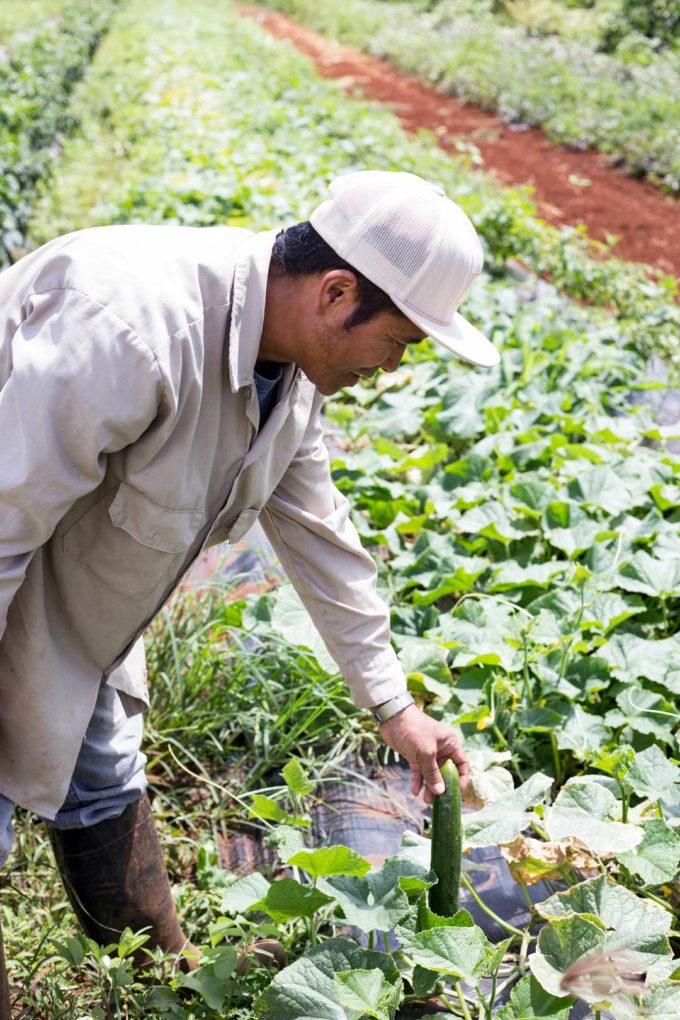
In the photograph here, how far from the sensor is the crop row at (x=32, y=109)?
7.27m

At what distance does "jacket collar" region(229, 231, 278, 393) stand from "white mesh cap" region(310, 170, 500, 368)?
0.39 feet

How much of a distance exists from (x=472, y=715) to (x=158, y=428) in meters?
1.29

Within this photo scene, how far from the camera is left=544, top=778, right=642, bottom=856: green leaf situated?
6.59ft

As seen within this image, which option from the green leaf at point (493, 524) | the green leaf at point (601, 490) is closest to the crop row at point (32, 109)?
the green leaf at point (493, 524)

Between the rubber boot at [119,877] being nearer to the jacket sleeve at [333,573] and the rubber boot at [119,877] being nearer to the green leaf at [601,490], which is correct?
the jacket sleeve at [333,573]

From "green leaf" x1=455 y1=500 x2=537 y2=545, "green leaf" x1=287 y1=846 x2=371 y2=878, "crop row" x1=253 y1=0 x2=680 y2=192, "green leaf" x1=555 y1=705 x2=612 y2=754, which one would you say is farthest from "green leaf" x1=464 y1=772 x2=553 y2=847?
"crop row" x1=253 y1=0 x2=680 y2=192

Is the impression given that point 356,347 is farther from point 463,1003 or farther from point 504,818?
point 463,1003

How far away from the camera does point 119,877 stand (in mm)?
2139

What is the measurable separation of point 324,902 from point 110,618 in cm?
70

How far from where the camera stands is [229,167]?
7363 millimetres

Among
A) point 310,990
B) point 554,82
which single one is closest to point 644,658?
point 310,990

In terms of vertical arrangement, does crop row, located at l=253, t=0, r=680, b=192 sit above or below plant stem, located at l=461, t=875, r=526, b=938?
below

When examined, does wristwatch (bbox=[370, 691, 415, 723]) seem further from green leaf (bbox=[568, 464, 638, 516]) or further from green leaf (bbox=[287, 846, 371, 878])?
green leaf (bbox=[568, 464, 638, 516])

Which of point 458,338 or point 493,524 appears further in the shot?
point 493,524
